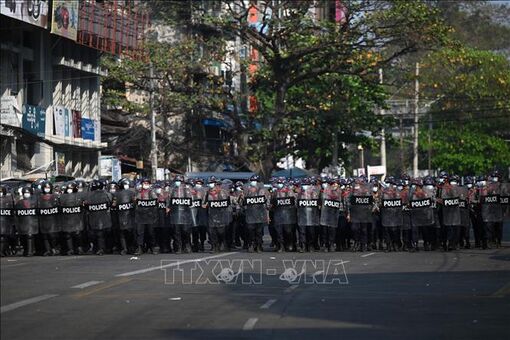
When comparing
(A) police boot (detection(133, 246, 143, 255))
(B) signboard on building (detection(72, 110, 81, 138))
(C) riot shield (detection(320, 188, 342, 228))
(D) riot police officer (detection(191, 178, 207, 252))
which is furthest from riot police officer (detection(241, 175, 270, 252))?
(B) signboard on building (detection(72, 110, 81, 138))

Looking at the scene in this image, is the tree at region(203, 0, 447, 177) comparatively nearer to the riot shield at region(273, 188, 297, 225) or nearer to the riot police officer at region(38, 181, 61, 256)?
the riot shield at region(273, 188, 297, 225)

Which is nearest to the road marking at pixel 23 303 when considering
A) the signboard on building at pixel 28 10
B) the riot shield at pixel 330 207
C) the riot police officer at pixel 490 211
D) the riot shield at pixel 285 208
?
the riot shield at pixel 285 208

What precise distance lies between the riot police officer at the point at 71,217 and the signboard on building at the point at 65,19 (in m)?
14.7

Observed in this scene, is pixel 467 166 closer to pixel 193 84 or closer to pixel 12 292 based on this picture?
pixel 193 84

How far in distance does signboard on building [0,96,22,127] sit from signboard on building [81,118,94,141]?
7840 millimetres

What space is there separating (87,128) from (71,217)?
22.2m

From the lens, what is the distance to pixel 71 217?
28734 millimetres

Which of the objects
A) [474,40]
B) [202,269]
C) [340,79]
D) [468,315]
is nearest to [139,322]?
[468,315]

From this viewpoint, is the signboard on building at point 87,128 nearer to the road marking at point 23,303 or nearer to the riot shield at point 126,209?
the riot shield at point 126,209

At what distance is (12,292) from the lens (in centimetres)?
1631

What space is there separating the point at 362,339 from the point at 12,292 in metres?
5.73

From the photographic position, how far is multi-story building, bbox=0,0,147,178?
42.1 meters

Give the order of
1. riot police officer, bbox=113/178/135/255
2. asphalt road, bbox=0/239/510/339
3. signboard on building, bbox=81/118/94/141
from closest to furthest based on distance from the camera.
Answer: asphalt road, bbox=0/239/510/339 → riot police officer, bbox=113/178/135/255 → signboard on building, bbox=81/118/94/141

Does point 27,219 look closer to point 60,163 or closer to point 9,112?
point 9,112
